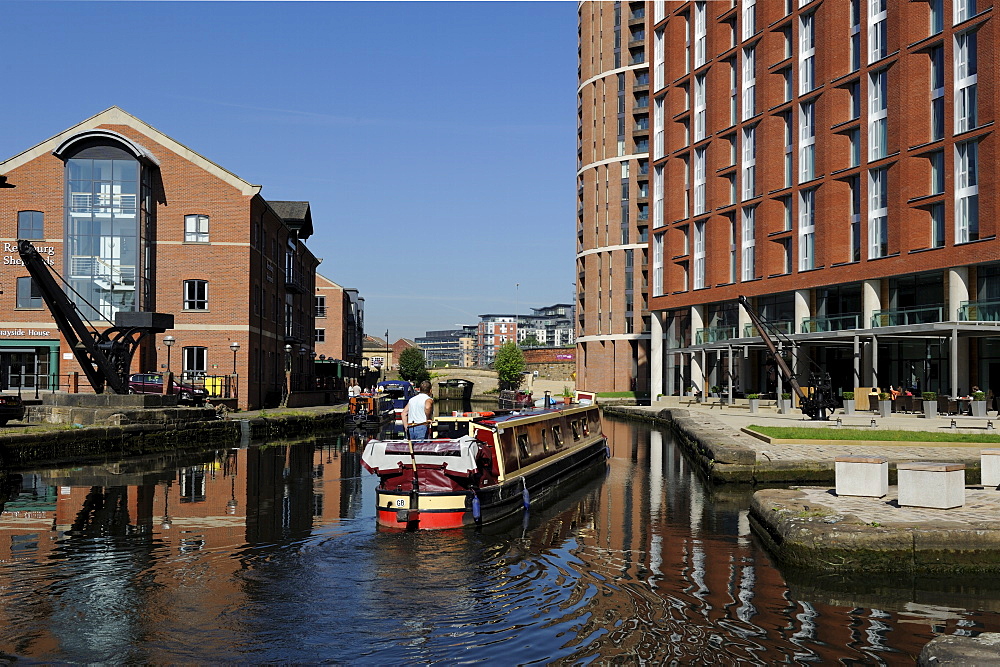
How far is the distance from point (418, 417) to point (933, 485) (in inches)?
341

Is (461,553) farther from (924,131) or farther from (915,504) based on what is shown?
(924,131)

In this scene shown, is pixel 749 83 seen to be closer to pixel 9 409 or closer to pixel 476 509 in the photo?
pixel 9 409

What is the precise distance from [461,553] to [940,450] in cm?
1425

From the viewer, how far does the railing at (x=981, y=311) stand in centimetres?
3628

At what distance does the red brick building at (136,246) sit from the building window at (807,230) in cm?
2756

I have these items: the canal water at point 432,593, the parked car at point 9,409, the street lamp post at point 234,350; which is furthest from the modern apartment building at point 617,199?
the canal water at point 432,593

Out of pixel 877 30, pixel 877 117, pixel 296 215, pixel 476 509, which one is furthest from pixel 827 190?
pixel 476 509

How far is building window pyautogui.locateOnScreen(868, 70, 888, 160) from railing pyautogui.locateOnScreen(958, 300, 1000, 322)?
9.46 metres

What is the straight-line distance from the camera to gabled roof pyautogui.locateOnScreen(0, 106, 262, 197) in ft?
138

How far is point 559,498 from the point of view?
1994 cm

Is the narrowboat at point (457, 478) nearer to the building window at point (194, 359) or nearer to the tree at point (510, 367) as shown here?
the building window at point (194, 359)

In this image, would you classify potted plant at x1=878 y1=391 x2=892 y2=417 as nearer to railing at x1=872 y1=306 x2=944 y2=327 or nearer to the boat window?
railing at x1=872 y1=306 x2=944 y2=327

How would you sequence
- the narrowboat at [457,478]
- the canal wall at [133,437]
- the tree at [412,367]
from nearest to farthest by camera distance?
the narrowboat at [457,478] → the canal wall at [133,437] → the tree at [412,367]

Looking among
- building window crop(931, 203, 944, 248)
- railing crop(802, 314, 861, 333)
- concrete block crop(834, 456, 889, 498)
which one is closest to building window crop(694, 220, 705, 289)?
railing crop(802, 314, 861, 333)
